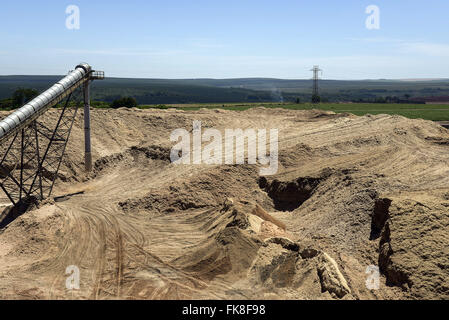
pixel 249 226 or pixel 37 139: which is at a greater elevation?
pixel 37 139

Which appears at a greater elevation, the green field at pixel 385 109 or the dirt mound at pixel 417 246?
the green field at pixel 385 109

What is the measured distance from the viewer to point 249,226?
22484 millimetres

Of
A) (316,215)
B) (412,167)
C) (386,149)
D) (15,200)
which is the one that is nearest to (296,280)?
(316,215)

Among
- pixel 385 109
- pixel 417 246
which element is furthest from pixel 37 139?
pixel 385 109

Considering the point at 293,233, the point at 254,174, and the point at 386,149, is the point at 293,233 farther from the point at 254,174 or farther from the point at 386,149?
the point at 386,149

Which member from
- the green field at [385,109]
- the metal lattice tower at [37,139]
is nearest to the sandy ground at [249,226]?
the metal lattice tower at [37,139]

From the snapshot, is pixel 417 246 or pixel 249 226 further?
pixel 249 226

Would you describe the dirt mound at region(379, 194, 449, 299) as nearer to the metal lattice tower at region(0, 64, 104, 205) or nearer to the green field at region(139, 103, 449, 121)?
the metal lattice tower at region(0, 64, 104, 205)

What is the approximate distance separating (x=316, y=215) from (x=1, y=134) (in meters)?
18.3

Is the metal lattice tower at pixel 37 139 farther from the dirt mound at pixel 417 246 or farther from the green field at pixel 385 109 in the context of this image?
the green field at pixel 385 109

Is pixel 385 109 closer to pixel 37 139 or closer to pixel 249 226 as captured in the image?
pixel 249 226

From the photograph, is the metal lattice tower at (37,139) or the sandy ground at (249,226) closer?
the sandy ground at (249,226)

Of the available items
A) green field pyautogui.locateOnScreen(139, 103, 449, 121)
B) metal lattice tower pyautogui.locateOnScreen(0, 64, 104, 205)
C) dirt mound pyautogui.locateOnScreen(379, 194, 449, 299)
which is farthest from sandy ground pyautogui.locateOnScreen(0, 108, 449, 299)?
green field pyautogui.locateOnScreen(139, 103, 449, 121)

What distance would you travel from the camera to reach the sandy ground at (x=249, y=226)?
18219 mm
